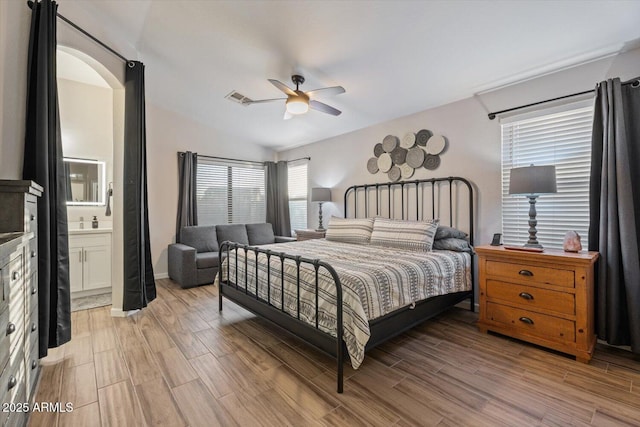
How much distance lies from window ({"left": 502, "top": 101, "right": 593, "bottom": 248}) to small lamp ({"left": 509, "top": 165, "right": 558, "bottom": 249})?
0.36 meters

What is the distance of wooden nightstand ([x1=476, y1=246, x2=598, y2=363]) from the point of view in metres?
2.23

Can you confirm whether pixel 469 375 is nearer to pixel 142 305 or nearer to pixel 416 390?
pixel 416 390

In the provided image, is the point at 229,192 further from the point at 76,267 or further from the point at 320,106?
the point at 320,106

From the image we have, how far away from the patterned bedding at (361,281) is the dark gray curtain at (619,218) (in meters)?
1.10

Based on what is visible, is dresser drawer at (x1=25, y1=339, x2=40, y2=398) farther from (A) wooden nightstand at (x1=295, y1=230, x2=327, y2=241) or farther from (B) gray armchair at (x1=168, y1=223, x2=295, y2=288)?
(A) wooden nightstand at (x1=295, y1=230, x2=327, y2=241)

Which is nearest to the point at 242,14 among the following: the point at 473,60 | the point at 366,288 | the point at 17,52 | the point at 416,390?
the point at 17,52

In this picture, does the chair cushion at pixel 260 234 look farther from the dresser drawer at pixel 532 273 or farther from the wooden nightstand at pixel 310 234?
the dresser drawer at pixel 532 273

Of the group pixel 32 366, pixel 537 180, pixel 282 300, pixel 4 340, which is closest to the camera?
pixel 4 340

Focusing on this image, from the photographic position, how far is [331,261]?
2592mm

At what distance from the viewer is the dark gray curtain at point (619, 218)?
7.36 ft

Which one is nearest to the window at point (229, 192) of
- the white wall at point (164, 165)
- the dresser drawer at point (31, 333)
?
the white wall at point (164, 165)

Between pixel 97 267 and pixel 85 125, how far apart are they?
215 cm

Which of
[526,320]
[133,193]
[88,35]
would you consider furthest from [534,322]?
[88,35]

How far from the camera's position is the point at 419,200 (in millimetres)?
3914
